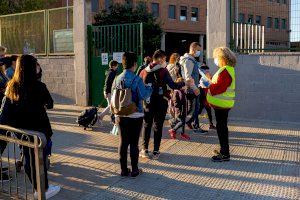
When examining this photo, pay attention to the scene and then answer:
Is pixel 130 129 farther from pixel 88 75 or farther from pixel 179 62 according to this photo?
pixel 88 75

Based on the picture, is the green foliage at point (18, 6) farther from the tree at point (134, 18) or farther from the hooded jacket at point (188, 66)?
the hooded jacket at point (188, 66)

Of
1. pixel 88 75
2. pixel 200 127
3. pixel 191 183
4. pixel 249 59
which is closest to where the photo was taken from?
pixel 191 183

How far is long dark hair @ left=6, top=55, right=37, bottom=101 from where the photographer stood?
16.7 ft

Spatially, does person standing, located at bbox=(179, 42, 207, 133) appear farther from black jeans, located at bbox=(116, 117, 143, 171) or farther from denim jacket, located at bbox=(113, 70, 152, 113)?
black jeans, located at bbox=(116, 117, 143, 171)

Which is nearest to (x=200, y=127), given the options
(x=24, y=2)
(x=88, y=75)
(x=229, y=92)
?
(x=229, y=92)

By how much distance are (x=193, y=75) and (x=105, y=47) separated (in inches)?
198

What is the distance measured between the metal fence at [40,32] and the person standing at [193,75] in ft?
20.9

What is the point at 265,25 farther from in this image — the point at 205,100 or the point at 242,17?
the point at 205,100

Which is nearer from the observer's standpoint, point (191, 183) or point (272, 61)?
point (191, 183)

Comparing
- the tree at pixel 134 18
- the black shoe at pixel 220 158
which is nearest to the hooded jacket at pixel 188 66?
the black shoe at pixel 220 158

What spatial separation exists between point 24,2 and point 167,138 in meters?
15.0

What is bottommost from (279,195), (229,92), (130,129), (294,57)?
(279,195)

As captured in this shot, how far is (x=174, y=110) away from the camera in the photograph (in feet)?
28.0

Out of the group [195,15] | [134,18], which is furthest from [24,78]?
[195,15]
